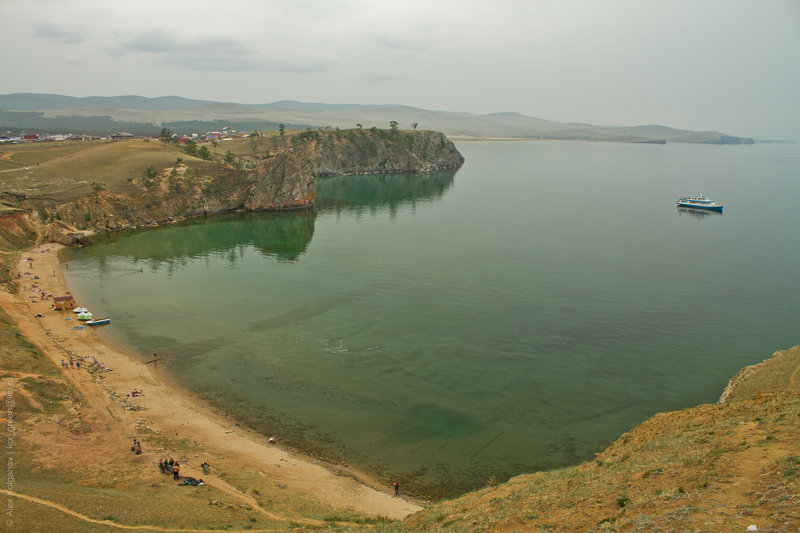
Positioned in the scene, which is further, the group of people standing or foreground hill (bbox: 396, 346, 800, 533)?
the group of people standing

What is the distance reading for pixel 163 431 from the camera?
43594 millimetres

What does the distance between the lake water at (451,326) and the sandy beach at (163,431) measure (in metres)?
2.36

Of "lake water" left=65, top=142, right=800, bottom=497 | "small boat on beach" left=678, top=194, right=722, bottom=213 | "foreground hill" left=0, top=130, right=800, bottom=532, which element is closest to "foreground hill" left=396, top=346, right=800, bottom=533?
"foreground hill" left=0, top=130, right=800, bottom=532

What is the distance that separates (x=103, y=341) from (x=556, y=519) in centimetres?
6003

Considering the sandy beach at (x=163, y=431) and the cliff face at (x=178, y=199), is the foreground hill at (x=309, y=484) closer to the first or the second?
the sandy beach at (x=163, y=431)

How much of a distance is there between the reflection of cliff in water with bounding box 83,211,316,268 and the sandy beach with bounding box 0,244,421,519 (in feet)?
134

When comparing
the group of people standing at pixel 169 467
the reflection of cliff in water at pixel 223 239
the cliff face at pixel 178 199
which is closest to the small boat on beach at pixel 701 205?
the reflection of cliff in water at pixel 223 239

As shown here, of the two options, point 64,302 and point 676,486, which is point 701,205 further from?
point 64,302

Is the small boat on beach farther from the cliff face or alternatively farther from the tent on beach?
the tent on beach

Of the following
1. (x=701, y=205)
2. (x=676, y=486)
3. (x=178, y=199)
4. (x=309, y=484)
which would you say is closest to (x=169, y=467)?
(x=309, y=484)

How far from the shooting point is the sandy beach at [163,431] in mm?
36781

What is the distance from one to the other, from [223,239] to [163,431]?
3166 inches

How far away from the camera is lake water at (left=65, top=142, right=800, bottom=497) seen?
44812mm

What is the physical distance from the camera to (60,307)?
70.5m
